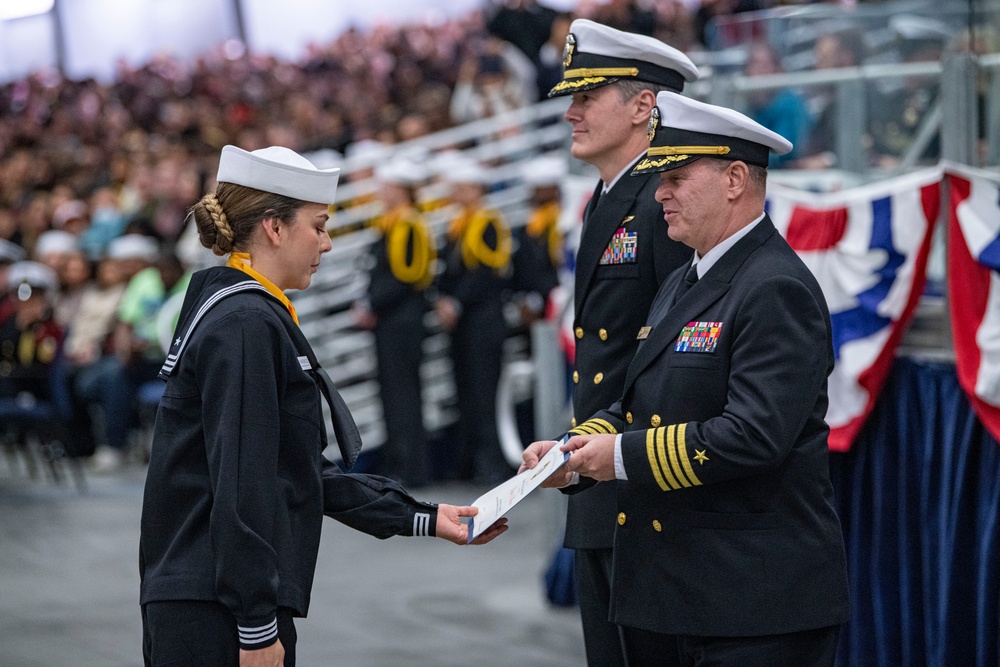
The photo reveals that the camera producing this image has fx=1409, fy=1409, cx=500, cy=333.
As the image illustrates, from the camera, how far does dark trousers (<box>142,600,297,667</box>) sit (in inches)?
99.3

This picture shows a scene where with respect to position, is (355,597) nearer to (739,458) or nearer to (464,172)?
(464,172)

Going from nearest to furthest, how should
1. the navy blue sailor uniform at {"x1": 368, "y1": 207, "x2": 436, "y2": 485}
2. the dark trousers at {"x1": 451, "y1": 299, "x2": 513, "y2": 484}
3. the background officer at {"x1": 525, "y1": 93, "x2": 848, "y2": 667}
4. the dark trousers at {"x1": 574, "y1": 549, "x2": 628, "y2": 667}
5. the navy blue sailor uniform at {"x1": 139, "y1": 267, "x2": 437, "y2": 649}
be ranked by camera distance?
the navy blue sailor uniform at {"x1": 139, "y1": 267, "x2": 437, "y2": 649}
the background officer at {"x1": 525, "y1": 93, "x2": 848, "y2": 667}
the dark trousers at {"x1": 574, "y1": 549, "x2": 628, "y2": 667}
the navy blue sailor uniform at {"x1": 368, "y1": 207, "x2": 436, "y2": 485}
the dark trousers at {"x1": 451, "y1": 299, "x2": 513, "y2": 484}

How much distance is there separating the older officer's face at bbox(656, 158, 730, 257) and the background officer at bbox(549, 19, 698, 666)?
379mm

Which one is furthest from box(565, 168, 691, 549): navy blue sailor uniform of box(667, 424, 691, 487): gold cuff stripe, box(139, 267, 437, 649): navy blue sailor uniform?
box(139, 267, 437, 649): navy blue sailor uniform

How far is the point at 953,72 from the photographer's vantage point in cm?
425

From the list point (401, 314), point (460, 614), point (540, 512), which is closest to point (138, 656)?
point (460, 614)

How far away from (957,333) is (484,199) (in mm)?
6260

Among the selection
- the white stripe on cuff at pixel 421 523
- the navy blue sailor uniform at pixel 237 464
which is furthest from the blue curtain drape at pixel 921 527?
the navy blue sailor uniform at pixel 237 464

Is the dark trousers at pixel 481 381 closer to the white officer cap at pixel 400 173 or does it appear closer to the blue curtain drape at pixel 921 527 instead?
the white officer cap at pixel 400 173

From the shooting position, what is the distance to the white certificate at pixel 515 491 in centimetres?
276

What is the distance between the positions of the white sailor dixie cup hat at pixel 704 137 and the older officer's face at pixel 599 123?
0.48 meters

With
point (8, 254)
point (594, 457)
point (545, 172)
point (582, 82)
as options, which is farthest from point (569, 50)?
point (8, 254)

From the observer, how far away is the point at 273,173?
267 cm

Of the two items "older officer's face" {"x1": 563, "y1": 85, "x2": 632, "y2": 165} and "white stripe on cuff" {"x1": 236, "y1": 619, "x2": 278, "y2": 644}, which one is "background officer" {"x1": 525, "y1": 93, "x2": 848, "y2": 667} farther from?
"white stripe on cuff" {"x1": 236, "y1": 619, "x2": 278, "y2": 644}
